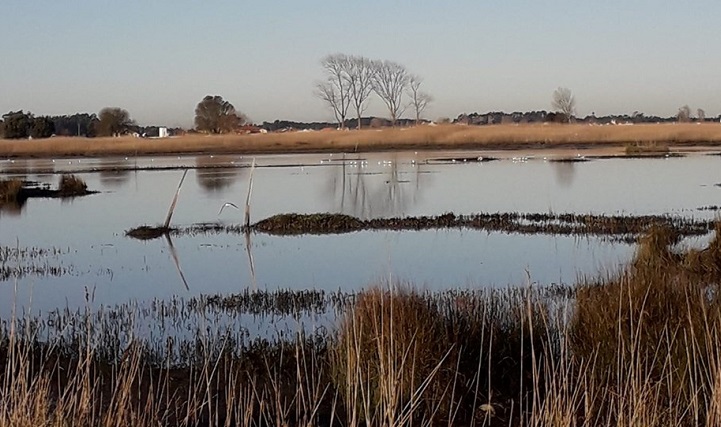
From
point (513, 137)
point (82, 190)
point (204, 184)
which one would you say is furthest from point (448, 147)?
point (82, 190)

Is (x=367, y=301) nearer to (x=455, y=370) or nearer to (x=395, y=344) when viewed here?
(x=395, y=344)

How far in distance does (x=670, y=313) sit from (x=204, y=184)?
30255 millimetres

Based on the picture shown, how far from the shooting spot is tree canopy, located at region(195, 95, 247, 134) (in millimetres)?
97438

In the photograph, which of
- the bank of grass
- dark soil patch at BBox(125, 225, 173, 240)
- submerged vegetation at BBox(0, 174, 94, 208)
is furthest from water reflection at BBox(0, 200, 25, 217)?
the bank of grass

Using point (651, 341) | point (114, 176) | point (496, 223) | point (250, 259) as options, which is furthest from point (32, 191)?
point (651, 341)

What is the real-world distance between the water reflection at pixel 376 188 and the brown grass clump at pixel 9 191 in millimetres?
10446

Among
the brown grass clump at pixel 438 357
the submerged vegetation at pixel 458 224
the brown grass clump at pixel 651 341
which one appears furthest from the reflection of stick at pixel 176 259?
the brown grass clump at pixel 651 341

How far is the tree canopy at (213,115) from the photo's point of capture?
97.4 meters

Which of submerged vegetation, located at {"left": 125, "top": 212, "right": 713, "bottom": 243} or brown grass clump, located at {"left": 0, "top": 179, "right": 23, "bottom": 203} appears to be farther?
brown grass clump, located at {"left": 0, "top": 179, "right": 23, "bottom": 203}

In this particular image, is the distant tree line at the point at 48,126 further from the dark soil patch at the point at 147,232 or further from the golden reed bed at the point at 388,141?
the dark soil patch at the point at 147,232

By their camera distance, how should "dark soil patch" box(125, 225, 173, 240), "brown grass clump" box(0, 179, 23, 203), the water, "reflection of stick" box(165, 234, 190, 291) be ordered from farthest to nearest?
"brown grass clump" box(0, 179, 23, 203) → "dark soil patch" box(125, 225, 173, 240) → "reflection of stick" box(165, 234, 190, 291) → the water

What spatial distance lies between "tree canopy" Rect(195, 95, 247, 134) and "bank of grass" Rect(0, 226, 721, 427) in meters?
90.8

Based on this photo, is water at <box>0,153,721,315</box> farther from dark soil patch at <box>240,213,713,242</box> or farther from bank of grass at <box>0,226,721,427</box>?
dark soil patch at <box>240,213,713,242</box>

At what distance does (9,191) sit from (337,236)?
609 inches
